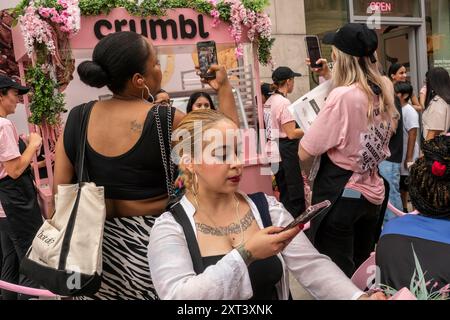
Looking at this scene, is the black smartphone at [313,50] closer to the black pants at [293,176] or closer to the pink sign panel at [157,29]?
the pink sign panel at [157,29]

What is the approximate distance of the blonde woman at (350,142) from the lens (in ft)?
9.38

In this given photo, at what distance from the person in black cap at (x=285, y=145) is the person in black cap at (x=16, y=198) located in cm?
290

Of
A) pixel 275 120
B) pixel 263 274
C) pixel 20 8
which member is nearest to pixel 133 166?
pixel 263 274

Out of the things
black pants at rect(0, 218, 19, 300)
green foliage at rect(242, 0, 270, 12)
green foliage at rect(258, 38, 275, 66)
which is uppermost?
green foliage at rect(242, 0, 270, 12)

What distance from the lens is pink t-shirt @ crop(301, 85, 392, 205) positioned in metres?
2.84

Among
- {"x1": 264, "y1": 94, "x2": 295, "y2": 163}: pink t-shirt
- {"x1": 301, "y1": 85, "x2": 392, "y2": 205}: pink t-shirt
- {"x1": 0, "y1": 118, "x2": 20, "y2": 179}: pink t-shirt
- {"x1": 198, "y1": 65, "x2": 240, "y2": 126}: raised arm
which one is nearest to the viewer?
{"x1": 198, "y1": 65, "x2": 240, "y2": 126}: raised arm

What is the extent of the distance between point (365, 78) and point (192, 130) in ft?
4.99

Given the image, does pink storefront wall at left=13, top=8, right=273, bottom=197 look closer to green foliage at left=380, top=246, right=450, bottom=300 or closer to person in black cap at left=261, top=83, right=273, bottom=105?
person in black cap at left=261, top=83, right=273, bottom=105

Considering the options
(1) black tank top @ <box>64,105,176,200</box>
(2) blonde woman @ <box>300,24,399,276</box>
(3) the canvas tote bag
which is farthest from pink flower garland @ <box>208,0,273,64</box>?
(3) the canvas tote bag

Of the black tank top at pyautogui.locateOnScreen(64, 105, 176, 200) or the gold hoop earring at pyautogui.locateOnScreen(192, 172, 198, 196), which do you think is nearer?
the gold hoop earring at pyautogui.locateOnScreen(192, 172, 198, 196)

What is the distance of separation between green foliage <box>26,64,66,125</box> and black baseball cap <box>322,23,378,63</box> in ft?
8.65

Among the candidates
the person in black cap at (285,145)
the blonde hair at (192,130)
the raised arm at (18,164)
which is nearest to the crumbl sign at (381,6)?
the person in black cap at (285,145)
